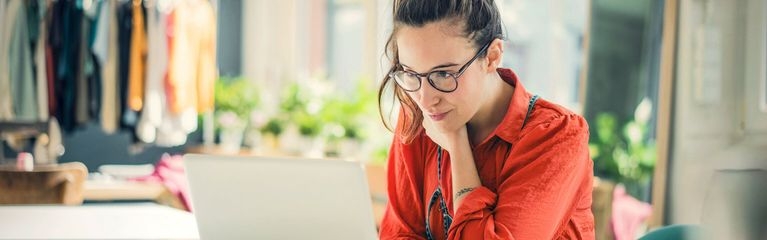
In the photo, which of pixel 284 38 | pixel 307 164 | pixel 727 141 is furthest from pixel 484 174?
pixel 284 38

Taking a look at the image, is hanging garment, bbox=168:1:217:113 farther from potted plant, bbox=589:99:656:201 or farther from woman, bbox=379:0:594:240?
woman, bbox=379:0:594:240

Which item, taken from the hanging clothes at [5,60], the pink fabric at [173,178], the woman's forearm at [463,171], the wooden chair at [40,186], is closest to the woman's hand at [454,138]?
the woman's forearm at [463,171]

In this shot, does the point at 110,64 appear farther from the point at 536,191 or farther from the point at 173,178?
the point at 536,191

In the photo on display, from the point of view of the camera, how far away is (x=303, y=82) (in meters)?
6.45

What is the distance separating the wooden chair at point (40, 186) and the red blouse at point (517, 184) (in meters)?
2.27

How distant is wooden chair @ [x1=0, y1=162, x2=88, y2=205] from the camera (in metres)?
3.41

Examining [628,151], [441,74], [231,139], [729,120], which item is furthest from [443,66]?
[231,139]

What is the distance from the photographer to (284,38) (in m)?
7.44

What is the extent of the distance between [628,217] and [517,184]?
8.48 feet

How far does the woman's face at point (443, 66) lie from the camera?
1.40 meters

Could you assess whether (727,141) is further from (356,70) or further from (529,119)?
(356,70)

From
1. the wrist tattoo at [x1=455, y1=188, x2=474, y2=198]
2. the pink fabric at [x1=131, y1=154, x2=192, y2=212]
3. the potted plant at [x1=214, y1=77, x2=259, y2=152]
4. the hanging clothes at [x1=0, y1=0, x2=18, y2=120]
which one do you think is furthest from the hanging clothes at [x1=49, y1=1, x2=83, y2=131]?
the wrist tattoo at [x1=455, y1=188, x2=474, y2=198]

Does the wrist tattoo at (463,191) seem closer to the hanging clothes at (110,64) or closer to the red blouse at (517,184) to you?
the red blouse at (517,184)

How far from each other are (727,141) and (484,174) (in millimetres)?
687
